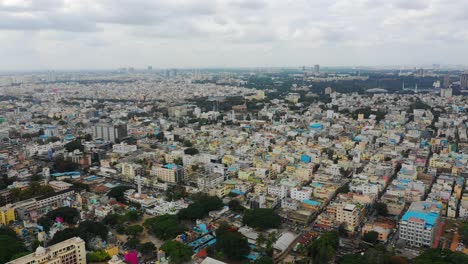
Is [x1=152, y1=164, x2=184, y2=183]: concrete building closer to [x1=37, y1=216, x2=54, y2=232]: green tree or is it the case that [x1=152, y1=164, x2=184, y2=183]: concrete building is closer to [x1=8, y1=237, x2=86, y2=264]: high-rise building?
[x1=37, y1=216, x2=54, y2=232]: green tree

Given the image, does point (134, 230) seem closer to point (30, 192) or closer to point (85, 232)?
point (85, 232)

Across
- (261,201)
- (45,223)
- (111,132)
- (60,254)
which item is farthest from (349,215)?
(111,132)

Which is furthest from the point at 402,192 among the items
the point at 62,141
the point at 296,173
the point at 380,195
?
the point at 62,141

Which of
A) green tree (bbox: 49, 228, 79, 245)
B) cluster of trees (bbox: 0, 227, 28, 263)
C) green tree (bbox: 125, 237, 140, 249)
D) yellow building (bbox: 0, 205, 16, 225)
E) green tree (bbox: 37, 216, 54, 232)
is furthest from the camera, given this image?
yellow building (bbox: 0, 205, 16, 225)

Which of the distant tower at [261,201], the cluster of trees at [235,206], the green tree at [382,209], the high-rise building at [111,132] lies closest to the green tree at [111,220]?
the cluster of trees at [235,206]

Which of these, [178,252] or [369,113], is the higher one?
[369,113]

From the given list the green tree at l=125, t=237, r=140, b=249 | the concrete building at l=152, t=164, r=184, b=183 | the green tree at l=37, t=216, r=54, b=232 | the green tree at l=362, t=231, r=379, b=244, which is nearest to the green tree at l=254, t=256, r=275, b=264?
the green tree at l=362, t=231, r=379, b=244

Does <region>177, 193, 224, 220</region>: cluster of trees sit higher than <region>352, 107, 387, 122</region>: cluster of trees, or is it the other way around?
<region>352, 107, 387, 122</region>: cluster of trees
